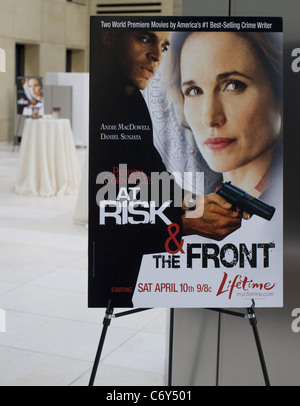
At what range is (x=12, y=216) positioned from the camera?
8.13 metres

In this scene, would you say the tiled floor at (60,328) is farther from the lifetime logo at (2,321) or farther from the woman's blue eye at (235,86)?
the woman's blue eye at (235,86)

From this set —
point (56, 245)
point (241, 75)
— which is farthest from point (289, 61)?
point (56, 245)

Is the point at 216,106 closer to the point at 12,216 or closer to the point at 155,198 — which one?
the point at 155,198

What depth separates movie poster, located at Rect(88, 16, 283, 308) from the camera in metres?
2.39

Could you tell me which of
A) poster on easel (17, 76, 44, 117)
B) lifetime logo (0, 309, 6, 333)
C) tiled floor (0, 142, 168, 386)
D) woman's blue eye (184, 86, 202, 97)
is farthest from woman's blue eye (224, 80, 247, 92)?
poster on easel (17, 76, 44, 117)

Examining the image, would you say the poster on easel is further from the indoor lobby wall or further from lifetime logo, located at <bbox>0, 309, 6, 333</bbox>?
lifetime logo, located at <bbox>0, 309, 6, 333</bbox>

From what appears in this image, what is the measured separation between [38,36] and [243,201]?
17.8 m

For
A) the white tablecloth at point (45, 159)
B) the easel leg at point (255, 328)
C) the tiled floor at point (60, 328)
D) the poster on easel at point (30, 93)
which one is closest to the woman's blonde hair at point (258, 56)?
the easel leg at point (255, 328)

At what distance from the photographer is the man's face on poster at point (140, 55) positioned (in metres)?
2.37

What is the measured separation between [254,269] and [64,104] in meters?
15.8

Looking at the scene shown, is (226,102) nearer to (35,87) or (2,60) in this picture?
(35,87)

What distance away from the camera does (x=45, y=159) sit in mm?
9688

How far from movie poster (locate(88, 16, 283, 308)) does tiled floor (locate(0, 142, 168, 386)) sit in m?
1.27

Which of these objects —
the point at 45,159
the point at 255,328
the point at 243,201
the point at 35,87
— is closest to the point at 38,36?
the point at 35,87
